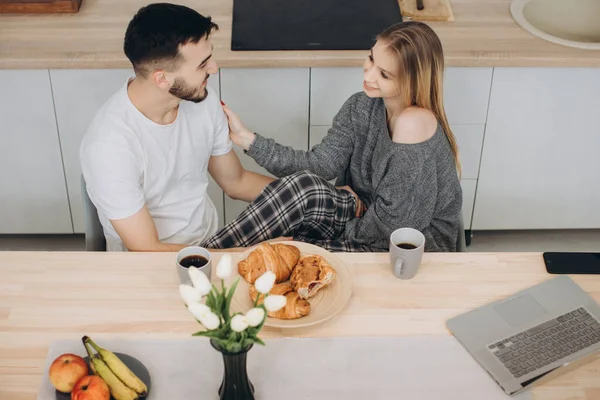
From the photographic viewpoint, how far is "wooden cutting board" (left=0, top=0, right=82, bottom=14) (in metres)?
2.72

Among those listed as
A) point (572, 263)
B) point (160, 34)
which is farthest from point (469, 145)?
point (160, 34)

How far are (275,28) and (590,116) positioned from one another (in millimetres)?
1135

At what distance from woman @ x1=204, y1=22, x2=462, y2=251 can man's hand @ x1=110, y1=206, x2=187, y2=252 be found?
0.66 ft

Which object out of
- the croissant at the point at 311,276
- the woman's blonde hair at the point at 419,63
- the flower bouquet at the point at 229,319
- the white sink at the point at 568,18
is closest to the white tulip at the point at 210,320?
the flower bouquet at the point at 229,319

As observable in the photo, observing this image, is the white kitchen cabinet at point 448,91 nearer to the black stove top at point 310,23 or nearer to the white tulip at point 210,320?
the black stove top at point 310,23

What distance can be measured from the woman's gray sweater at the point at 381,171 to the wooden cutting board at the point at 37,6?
97cm

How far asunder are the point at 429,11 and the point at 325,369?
164 cm

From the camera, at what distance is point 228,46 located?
2.61 m

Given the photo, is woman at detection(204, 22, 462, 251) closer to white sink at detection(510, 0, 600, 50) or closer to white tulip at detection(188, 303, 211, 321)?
white tulip at detection(188, 303, 211, 321)

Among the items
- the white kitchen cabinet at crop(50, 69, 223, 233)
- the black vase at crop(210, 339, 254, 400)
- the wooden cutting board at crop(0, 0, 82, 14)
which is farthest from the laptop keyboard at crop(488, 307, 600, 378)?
the wooden cutting board at crop(0, 0, 82, 14)

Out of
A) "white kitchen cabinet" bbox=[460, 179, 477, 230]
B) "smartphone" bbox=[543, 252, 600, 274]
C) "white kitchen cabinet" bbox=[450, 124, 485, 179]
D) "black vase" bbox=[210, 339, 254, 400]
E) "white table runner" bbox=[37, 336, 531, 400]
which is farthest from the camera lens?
"white kitchen cabinet" bbox=[460, 179, 477, 230]

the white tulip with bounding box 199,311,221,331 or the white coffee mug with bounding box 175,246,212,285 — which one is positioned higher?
the white tulip with bounding box 199,311,221,331

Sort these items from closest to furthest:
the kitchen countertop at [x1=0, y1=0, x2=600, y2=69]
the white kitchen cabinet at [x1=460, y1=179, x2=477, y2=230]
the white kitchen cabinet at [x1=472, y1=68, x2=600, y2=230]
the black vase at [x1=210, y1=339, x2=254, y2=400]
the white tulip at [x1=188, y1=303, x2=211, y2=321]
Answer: the white tulip at [x1=188, y1=303, x2=211, y2=321]
the black vase at [x1=210, y1=339, x2=254, y2=400]
the kitchen countertop at [x1=0, y1=0, x2=600, y2=69]
the white kitchen cabinet at [x1=472, y1=68, x2=600, y2=230]
the white kitchen cabinet at [x1=460, y1=179, x2=477, y2=230]

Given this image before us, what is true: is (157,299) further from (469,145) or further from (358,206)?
(469,145)
